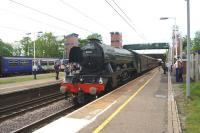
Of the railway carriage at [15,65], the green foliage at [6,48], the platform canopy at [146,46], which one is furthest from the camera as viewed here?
the green foliage at [6,48]

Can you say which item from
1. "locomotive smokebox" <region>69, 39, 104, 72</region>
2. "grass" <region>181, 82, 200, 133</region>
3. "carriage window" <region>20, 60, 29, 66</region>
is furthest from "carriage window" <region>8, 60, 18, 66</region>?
"grass" <region>181, 82, 200, 133</region>

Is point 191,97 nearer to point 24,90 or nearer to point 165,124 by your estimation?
A: point 165,124

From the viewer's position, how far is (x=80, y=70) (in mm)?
19516

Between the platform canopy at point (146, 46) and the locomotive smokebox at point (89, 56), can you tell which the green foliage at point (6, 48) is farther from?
the locomotive smokebox at point (89, 56)

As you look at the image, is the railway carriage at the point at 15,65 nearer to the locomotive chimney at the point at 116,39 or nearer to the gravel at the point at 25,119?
the gravel at the point at 25,119

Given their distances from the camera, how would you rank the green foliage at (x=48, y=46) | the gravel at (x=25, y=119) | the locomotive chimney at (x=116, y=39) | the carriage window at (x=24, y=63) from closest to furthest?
1. the gravel at (x=25, y=119)
2. the carriage window at (x=24, y=63)
3. the locomotive chimney at (x=116, y=39)
4. the green foliage at (x=48, y=46)

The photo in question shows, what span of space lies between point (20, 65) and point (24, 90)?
27128mm

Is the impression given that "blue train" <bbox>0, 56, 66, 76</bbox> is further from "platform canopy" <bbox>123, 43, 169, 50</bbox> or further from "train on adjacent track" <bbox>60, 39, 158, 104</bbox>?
"platform canopy" <bbox>123, 43, 169, 50</bbox>

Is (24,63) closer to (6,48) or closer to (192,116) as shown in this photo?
(192,116)

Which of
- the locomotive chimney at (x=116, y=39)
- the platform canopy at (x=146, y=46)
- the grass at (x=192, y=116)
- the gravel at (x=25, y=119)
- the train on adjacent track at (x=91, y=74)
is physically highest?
the locomotive chimney at (x=116, y=39)

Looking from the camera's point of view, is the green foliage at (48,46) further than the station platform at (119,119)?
Yes

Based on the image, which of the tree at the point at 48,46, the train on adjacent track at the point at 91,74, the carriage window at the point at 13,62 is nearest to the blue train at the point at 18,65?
the carriage window at the point at 13,62

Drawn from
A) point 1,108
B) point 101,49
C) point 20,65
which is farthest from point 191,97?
point 20,65

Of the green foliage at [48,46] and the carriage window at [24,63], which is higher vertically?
the green foliage at [48,46]
